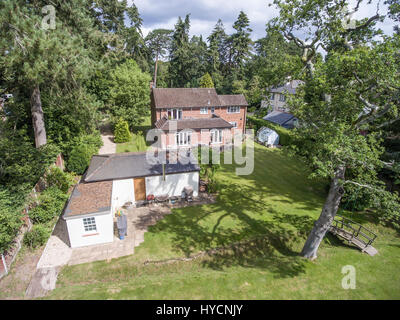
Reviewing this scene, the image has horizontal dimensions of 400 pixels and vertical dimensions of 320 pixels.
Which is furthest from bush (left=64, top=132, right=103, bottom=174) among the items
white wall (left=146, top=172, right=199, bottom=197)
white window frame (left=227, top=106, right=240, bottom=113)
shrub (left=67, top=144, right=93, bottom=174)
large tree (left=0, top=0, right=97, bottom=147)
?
white window frame (left=227, top=106, right=240, bottom=113)

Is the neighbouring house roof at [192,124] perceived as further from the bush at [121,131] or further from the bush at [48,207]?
the bush at [48,207]

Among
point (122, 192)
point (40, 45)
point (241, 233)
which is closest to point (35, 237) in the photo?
point (122, 192)

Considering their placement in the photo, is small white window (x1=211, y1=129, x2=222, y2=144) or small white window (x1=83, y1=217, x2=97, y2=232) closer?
small white window (x1=83, y1=217, x2=97, y2=232)

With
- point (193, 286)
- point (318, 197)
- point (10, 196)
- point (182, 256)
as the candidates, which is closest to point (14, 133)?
point (10, 196)

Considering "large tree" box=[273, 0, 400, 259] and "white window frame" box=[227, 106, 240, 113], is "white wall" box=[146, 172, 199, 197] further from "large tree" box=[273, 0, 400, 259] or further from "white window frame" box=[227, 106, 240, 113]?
"white window frame" box=[227, 106, 240, 113]

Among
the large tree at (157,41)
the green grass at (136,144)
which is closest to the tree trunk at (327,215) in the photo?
the green grass at (136,144)

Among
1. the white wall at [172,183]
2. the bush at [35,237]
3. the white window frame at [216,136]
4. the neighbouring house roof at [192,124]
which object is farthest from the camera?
the white window frame at [216,136]

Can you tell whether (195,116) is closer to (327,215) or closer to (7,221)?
(327,215)
